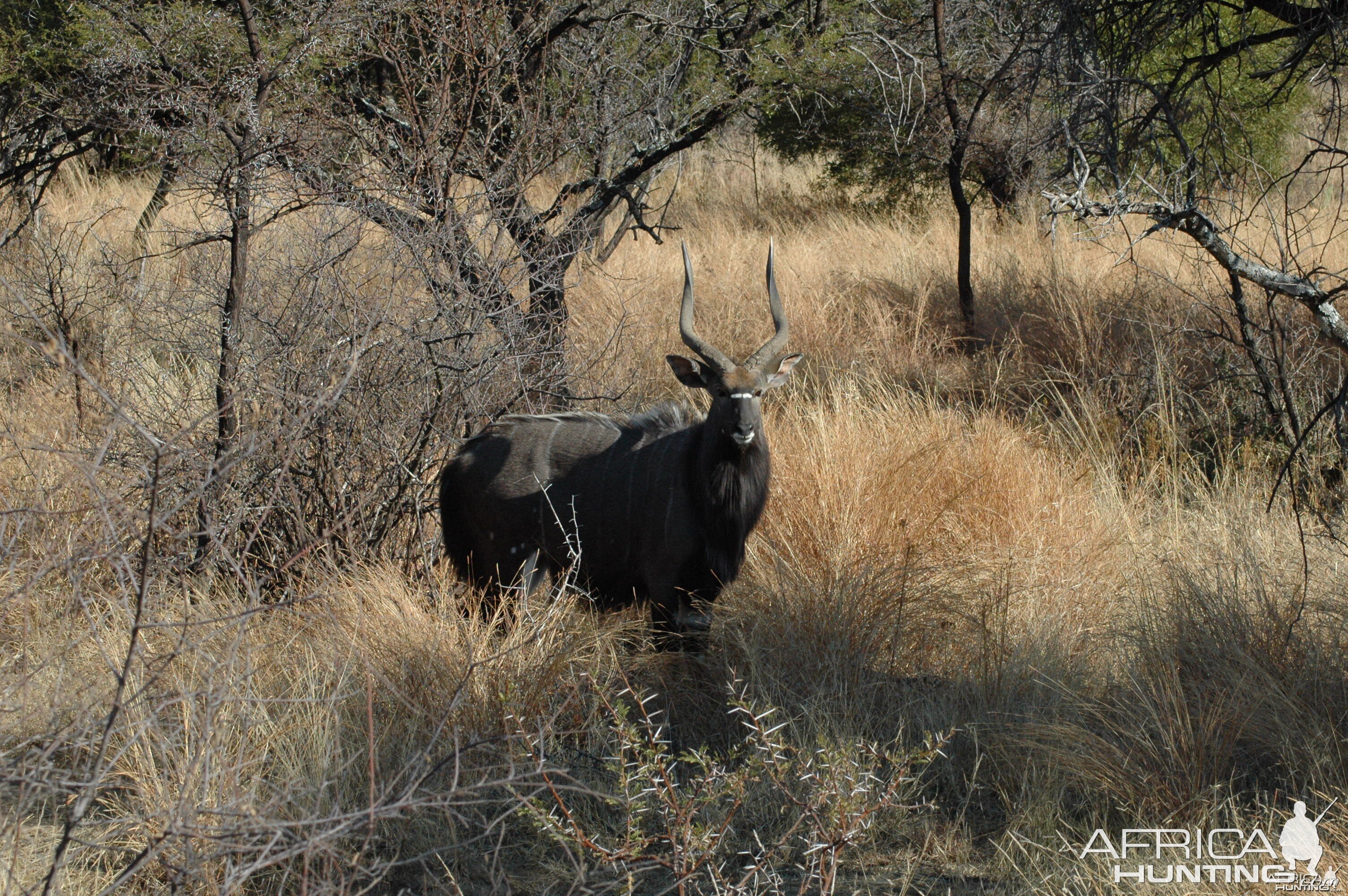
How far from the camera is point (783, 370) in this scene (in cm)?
490

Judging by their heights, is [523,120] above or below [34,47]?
below

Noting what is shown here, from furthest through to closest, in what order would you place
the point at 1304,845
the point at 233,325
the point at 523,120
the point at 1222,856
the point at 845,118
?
the point at 845,118
the point at 523,120
the point at 233,325
the point at 1222,856
the point at 1304,845

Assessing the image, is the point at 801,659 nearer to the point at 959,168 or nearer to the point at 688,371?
the point at 688,371

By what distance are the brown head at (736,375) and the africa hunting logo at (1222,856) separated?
195cm

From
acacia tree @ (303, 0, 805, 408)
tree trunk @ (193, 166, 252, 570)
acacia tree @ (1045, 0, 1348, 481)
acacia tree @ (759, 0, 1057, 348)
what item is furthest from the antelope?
acacia tree @ (759, 0, 1057, 348)

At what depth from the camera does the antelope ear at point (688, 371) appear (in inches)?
187

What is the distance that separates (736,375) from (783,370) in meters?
0.44

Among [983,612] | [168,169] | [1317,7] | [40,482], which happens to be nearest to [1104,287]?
[1317,7]

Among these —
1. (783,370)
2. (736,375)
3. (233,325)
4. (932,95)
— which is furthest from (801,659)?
(932,95)

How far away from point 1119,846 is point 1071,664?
0.96 m

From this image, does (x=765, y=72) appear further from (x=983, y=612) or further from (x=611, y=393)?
(x=983, y=612)

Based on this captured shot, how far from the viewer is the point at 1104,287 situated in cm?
835

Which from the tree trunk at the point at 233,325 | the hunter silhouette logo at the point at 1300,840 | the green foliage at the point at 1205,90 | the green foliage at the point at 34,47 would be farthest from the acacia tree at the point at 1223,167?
the green foliage at the point at 34,47

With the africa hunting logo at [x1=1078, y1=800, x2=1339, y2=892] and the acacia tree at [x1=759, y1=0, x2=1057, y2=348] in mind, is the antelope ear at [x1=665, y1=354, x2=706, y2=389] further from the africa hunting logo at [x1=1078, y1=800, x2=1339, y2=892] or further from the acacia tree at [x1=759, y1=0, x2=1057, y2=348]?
the acacia tree at [x1=759, y1=0, x2=1057, y2=348]
